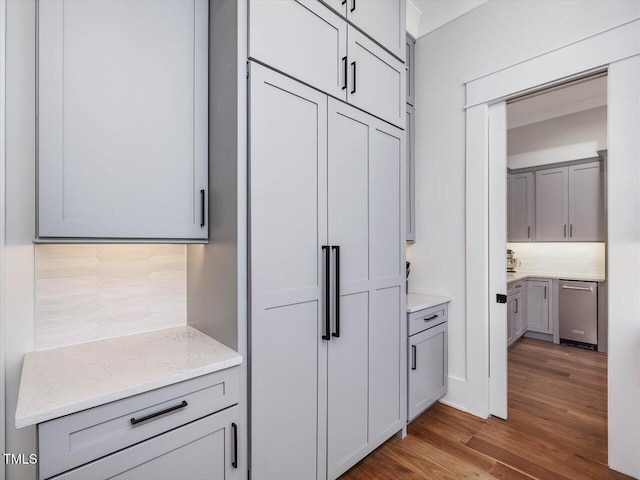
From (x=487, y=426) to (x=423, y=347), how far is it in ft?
2.36

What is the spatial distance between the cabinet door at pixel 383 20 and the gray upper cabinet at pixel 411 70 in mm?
687

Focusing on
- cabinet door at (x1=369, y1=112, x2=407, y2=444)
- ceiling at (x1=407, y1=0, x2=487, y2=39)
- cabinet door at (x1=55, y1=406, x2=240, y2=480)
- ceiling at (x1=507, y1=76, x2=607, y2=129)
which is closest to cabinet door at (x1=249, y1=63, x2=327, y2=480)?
cabinet door at (x1=55, y1=406, x2=240, y2=480)

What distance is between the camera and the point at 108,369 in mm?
1190

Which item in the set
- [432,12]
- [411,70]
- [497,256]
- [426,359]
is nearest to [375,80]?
[411,70]

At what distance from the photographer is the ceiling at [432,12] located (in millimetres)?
2570

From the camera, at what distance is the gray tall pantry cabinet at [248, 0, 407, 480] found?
54.9 inches

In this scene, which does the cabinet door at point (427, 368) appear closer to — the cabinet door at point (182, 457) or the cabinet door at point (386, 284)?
the cabinet door at point (386, 284)

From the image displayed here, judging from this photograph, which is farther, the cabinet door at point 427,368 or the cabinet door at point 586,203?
the cabinet door at point 586,203

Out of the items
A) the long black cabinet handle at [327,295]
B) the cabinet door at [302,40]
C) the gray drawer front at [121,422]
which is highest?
the cabinet door at [302,40]

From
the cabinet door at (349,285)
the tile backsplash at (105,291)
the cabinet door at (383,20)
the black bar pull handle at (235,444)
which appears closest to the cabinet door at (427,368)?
the cabinet door at (349,285)

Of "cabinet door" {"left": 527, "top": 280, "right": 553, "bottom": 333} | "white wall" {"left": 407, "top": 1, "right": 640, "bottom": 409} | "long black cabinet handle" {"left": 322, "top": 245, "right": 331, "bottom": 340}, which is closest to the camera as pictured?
"long black cabinet handle" {"left": 322, "top": 245, "right": 331, "bottom": 340}

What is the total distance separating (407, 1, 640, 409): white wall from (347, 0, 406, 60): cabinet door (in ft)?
2.43

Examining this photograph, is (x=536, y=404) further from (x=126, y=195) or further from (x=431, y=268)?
(x=126, y=195)

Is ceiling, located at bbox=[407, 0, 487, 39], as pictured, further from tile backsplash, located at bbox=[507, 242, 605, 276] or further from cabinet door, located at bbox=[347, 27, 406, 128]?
tile backsplash, located at bbox=[507, 242, 605, 276]
